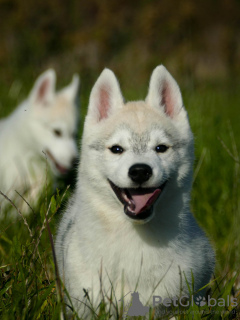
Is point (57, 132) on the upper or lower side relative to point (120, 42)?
lower

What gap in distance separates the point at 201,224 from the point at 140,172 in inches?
81.8

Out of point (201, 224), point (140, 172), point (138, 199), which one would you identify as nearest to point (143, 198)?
point (138, 199)

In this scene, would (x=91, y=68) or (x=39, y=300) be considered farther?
(x=91, y=68)

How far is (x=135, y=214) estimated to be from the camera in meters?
2.41

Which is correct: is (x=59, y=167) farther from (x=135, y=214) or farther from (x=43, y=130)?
(x=135, y=214)

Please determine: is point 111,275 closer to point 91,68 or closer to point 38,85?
point 38,85

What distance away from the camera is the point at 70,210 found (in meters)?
3.04

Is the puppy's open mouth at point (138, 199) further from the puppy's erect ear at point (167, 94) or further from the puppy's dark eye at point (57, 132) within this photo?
the puppy's dark eye at point (57, 132)

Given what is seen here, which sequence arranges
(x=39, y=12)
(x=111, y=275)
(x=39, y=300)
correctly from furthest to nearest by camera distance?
(x=39, y=12), (x=111, y=275), (x=39, y=300)

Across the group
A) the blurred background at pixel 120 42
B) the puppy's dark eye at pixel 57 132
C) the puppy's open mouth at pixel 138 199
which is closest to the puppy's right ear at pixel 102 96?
the puppy's open mouth at pixel 138 199

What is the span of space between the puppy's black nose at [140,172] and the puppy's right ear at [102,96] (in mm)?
583

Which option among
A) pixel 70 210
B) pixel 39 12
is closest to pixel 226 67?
pixel 39 12

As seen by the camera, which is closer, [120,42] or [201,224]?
[201,224]

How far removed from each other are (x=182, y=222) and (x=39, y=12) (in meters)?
8.49
